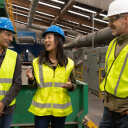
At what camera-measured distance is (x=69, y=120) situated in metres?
3.02

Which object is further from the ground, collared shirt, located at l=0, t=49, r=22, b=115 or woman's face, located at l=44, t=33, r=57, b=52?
woman's face, located at l=44, t=33, r=57, b=52

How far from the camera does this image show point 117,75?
158 centimetres

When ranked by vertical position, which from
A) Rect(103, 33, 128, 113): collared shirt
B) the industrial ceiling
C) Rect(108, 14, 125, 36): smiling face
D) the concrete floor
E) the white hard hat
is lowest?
the concrete floor

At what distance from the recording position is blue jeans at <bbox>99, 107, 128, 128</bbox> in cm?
158

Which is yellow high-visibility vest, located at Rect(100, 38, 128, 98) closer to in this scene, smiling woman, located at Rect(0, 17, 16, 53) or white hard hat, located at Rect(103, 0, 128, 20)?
white hard hat, located at Rect(103, 0, 128, 20)

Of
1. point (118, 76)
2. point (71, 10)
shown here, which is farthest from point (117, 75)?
point (71, 10)

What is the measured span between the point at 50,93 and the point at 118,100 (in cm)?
76

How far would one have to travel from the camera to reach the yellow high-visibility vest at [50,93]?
190 centimetres

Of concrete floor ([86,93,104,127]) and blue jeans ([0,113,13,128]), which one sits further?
concrete floor ([86,93,104,127])

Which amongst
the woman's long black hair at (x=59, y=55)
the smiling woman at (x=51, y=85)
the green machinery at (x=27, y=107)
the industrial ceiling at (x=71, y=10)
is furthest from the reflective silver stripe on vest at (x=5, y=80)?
the industrial ceiling at (x=71, y=10)

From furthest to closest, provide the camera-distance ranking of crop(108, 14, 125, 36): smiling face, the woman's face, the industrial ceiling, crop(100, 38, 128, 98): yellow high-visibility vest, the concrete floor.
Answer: the industrial ceiling → the concrete floor → the woman's face → crop(108, 14, 125, 36): smiling face → crop(100, 38, 128, 98): yellow high-visibility vest

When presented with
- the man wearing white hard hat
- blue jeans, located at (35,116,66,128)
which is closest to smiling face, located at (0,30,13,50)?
blue jeans, located at (35,116,66,128)

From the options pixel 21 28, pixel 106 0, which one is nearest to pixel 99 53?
pixel 106 0

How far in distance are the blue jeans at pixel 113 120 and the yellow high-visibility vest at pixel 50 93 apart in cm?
45
